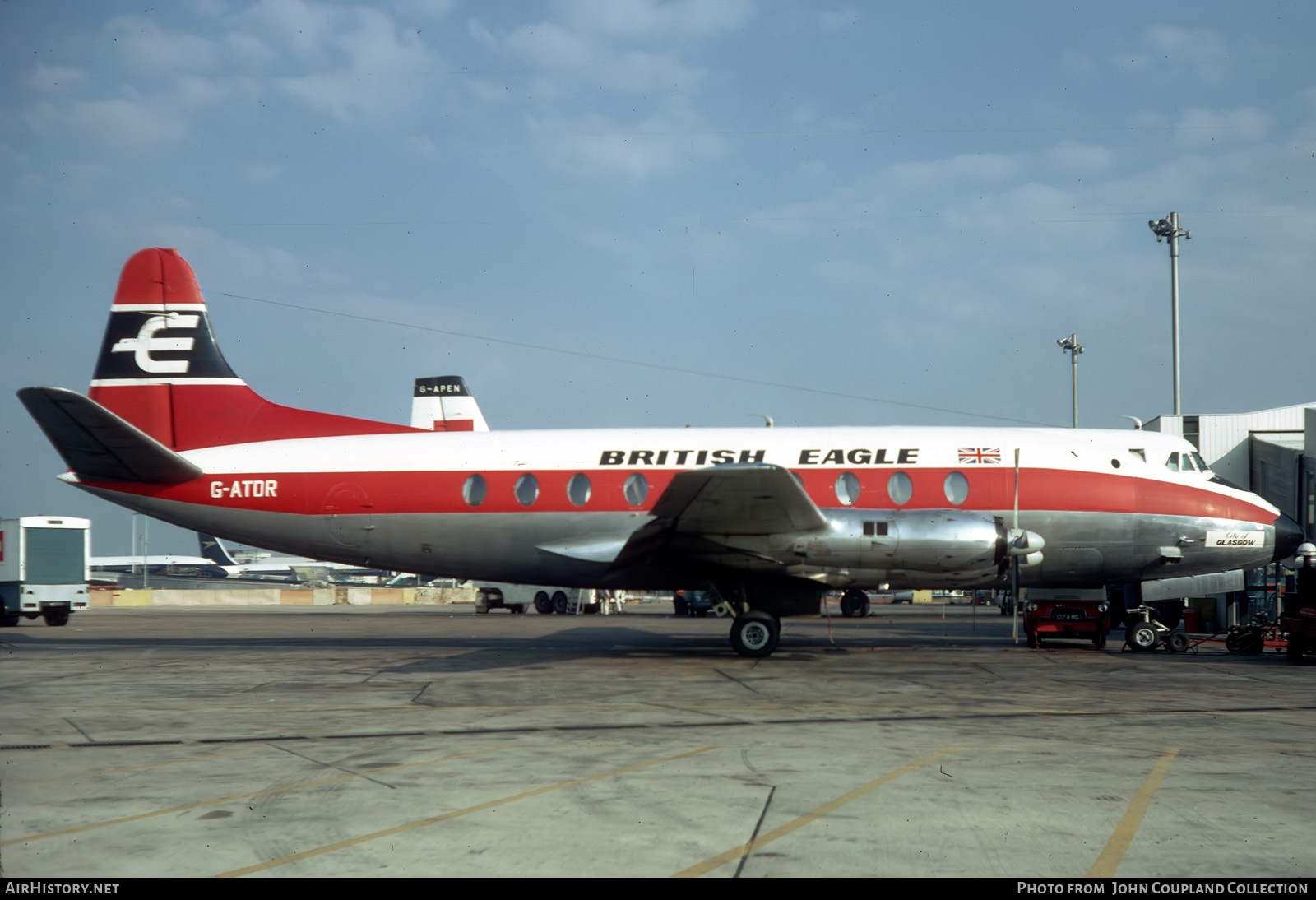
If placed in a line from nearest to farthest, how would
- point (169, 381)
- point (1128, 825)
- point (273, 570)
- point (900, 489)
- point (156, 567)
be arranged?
point (1128, 825), point (900, 489), point (169, 381), point (273, 570), point (156, 567)

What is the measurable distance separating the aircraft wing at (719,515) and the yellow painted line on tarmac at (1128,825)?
6.67m

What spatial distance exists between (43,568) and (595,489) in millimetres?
22439

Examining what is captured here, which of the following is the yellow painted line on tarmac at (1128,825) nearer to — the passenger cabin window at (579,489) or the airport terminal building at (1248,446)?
the passenger cabin window at (579,489)

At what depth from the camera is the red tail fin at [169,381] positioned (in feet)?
61.9

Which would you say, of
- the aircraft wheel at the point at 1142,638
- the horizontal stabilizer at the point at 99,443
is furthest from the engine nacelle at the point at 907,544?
the horizontal stabilizer at the point at 99,443

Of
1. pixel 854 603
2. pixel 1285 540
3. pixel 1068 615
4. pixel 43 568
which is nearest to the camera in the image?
pixel 1285 540

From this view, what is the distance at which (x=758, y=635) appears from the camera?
16266mm

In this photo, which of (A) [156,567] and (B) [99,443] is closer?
(B) [99,443]

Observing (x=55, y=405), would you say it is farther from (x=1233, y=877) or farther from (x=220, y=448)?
(x=1233, y=877)

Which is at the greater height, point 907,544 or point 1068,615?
point 907,544

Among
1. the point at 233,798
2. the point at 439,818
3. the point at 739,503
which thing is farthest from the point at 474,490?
the point at 439,818

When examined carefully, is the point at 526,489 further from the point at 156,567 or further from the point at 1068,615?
the point at 156,567

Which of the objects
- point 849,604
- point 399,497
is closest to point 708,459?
point 399,497

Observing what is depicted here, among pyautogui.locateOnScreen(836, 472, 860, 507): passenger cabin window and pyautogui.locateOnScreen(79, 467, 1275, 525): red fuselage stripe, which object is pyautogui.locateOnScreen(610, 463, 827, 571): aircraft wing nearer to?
pyautogui.locateOnScreen(79, 467, 1275, 525): red fuselage stripe
